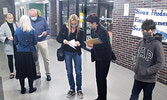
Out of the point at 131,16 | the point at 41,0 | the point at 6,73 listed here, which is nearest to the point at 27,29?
the point at 6,73

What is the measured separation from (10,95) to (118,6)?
405cm

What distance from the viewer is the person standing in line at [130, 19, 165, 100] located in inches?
83.5

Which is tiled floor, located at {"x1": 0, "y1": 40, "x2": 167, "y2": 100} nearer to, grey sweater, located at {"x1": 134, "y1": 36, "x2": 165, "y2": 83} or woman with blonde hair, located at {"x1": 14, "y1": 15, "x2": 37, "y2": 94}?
woman with blonde hair, located at {"x1": 14, "y1": 15, "x2": 37, "y2": 94}

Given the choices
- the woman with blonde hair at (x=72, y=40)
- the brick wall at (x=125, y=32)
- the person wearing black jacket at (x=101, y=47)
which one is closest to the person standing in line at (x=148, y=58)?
the person wearing black jacket at (x=101, y=47)

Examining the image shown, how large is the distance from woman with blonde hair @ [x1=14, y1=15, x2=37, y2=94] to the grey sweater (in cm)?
210

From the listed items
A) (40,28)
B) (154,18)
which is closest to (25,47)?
(40,28)

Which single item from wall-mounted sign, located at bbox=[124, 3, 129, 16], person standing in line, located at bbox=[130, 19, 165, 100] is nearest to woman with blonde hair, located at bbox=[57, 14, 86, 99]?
person standing in line, located at bbox=[130, 19, 165, 100]

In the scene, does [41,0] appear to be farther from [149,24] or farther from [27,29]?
[149,24]

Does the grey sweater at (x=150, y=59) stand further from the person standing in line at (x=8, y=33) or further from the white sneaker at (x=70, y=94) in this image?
the person standing in line at (x=8, y=33)

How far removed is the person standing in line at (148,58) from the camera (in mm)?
2121

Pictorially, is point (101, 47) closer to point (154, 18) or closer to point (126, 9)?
point (154, 18)

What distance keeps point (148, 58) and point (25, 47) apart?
2.29 m

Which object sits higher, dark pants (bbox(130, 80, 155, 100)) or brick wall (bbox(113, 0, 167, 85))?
brick wall (bbox(113, 0, 167, 85))

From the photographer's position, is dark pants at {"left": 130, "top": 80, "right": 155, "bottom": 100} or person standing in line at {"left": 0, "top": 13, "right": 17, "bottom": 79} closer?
dark pants at {"left": 130, "top": 80, "right": 155, "bottom": 100}
